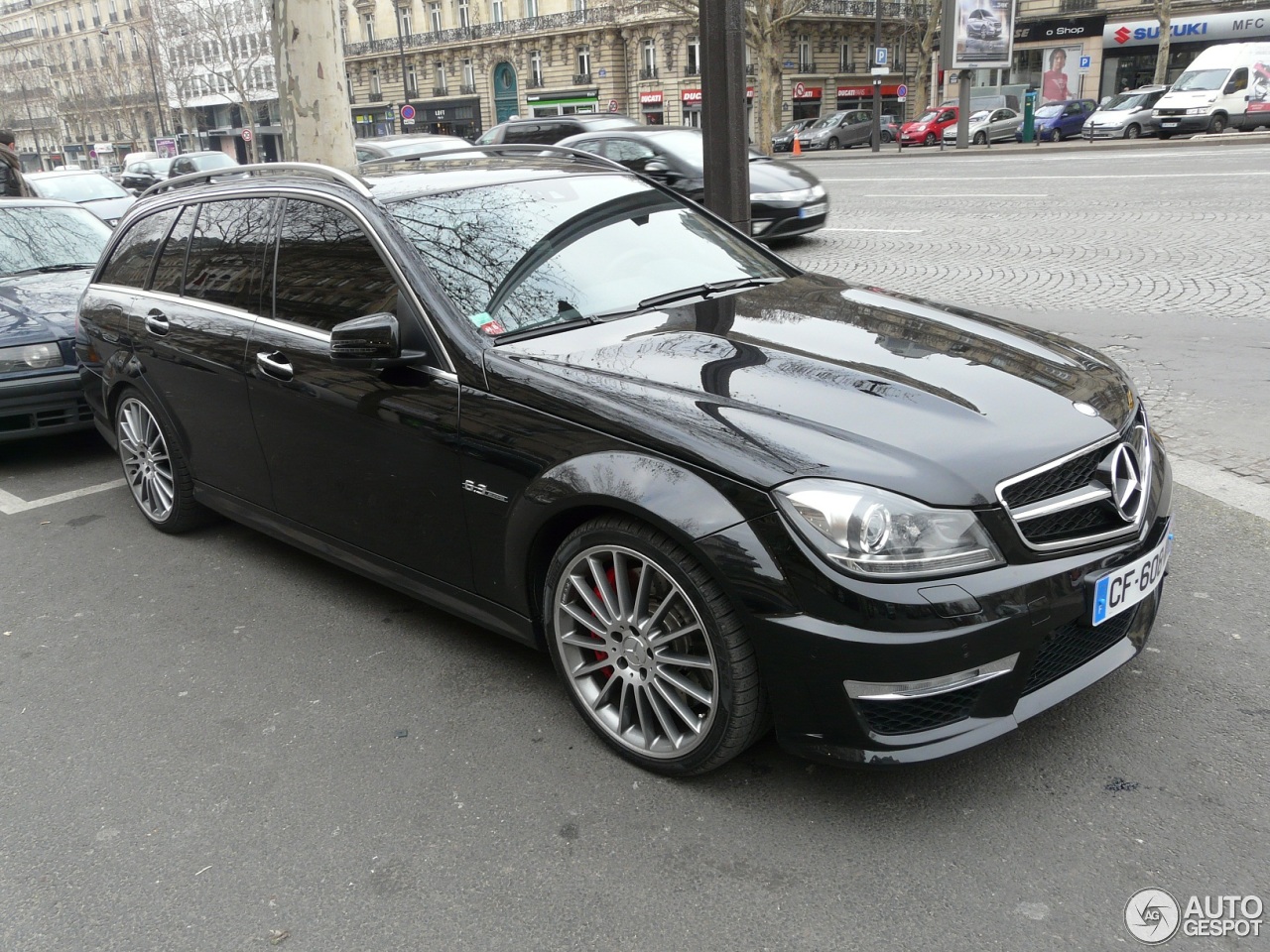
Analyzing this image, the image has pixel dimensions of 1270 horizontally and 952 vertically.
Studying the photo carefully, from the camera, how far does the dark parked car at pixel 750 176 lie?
1306 cm

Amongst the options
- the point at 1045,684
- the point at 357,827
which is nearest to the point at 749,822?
the point at 1045,684

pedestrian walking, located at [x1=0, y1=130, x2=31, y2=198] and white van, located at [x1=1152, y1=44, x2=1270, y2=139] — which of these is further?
white van, located at [x1=1152, y1=44, x2=1270, y2=139]

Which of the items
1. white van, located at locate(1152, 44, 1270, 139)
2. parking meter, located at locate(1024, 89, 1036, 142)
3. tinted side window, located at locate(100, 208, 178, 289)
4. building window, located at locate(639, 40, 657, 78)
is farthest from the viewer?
building window, located at locate(639, 40, 657, 78)

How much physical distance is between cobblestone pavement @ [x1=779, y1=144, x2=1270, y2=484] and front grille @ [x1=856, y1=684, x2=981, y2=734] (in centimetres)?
317

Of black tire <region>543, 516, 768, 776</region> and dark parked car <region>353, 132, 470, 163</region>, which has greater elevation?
dark parked car <region>353, 132, 470, 163</region>

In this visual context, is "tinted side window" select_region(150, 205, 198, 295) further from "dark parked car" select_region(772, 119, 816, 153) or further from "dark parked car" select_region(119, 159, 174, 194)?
"dark parked car" select_region(772, 119, 816, 153)

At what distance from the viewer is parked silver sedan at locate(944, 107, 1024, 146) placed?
123 feet

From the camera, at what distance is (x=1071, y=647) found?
2.79 meters

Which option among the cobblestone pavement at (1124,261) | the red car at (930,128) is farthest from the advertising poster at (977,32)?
the cobblestone pavement at (1124,261)

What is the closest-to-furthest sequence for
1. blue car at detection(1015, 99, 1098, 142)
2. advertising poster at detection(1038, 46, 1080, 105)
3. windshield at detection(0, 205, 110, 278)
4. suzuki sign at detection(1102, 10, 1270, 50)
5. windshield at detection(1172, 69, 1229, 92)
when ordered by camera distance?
windshield at detection(0, 205, 110, 278), windshield at detection(1172, 69, 1229, 92), blue car at detection(1015, 99, 1098, 142), suzuki sign at detection(1102, 10, 1270, 50), advertising poster at detection(1038, 46, 1080, 105)

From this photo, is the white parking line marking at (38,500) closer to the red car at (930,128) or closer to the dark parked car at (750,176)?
the dark parked car at (750,176)

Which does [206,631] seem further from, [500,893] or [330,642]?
[500,893]

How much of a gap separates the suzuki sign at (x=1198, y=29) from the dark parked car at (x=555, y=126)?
37.7 meters

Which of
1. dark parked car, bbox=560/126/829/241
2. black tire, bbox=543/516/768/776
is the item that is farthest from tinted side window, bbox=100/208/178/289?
dark parked car, bbox=560/126/829/241
